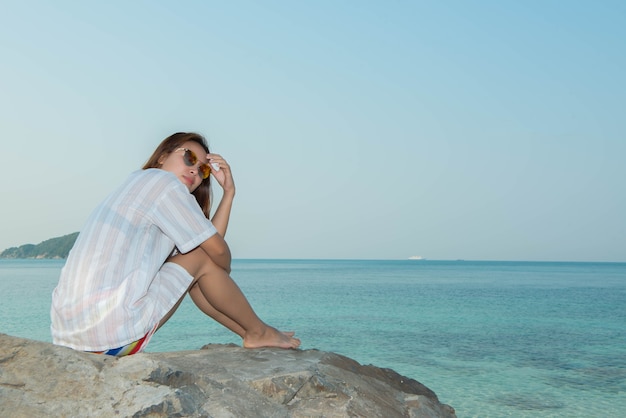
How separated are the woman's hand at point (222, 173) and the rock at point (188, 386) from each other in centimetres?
105

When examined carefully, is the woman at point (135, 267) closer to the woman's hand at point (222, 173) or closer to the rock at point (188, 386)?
the rock at point (188, 386)

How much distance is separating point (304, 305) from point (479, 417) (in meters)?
14.7

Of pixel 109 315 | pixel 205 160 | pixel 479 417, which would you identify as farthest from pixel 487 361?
pixel 109 315

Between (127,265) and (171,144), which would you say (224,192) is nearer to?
(171,144)

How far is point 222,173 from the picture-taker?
12.0ft

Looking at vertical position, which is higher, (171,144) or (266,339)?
(171,144)

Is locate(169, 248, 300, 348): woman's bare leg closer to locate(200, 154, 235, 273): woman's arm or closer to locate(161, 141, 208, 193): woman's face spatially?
locate(200, 154, 235, 273): woman's arm

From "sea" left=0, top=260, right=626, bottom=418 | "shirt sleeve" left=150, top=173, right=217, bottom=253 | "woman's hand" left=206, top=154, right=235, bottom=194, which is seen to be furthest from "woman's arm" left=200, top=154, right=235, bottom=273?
"sea" left=0, top=260, right=626, bottom=418

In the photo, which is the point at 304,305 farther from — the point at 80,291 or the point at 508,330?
the point at 80,291

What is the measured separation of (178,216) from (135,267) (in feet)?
1.02

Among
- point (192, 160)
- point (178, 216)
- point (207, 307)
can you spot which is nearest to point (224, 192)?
point (192, 160)

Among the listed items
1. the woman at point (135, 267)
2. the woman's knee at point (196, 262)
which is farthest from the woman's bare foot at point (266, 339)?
the woman's knee at point (196, 262)

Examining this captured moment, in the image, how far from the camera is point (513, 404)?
6.98 m

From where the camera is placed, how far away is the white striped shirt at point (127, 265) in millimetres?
2611
